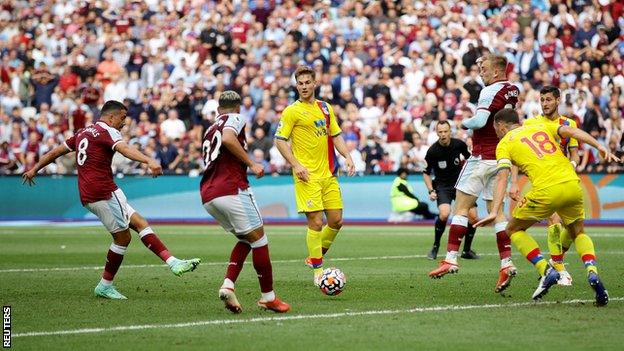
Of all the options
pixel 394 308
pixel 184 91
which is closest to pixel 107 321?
pixel 394 308

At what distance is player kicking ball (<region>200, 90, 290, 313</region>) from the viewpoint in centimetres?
1138

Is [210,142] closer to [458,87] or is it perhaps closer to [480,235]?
[480,235]

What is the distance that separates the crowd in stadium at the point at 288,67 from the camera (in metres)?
29.5

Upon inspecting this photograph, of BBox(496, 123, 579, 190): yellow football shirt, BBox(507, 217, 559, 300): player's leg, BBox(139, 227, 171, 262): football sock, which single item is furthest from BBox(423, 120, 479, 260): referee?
BBox(496, 123, 579, 190): yellow football shirt

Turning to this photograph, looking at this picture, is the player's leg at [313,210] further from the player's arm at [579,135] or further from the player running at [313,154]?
the player's arm at [579,135]

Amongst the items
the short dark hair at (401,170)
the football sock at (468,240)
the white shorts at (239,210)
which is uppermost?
the white shorts at (239,210)

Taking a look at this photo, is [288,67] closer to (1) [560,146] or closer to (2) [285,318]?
(1) [560,146]

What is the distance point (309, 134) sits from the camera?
13984 millimetres

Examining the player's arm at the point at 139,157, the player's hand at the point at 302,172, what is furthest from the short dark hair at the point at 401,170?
the player's arm at the point at 139,157

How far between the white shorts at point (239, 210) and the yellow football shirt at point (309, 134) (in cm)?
246

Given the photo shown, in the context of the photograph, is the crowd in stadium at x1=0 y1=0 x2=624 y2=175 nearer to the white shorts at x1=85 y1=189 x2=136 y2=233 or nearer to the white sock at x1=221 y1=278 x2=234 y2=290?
the white shorts at x1=85 y1=189 x2=136 y2=233

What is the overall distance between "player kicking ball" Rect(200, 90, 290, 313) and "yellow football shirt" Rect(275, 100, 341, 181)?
2.31 m

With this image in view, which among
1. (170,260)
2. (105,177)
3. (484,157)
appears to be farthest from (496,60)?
(105,177)

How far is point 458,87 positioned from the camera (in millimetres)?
29891
